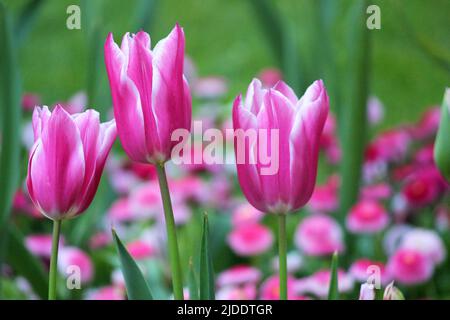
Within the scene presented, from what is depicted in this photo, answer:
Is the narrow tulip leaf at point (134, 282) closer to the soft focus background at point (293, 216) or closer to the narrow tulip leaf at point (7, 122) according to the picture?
the soft focus background at point (293, 216)

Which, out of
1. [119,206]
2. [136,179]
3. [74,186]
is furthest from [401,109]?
[74,186]

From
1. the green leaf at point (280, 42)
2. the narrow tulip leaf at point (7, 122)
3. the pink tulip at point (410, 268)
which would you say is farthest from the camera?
the green leaf at point (280, 42)

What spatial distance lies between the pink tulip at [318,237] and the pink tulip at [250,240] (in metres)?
0.05

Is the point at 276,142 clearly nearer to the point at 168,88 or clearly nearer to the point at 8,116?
the point at 168,88

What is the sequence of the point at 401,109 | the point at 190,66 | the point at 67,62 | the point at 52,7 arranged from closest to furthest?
the point at 190,66, the point at 401,109, the point at 67,62, the point at 52,7

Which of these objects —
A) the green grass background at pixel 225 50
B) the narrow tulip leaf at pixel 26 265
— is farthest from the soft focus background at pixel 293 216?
the green grass background at pixel 225 50

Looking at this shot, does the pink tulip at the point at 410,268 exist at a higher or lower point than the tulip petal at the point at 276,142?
lower

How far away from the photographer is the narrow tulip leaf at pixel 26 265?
1035mm

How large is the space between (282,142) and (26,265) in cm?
53

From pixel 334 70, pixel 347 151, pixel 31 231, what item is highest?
pixel 334 70

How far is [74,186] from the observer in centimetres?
61

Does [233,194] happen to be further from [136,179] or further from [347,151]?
[347,151]

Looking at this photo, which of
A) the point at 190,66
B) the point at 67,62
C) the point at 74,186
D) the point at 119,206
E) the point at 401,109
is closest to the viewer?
the point at 74,186

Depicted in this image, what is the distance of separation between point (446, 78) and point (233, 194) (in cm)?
68
